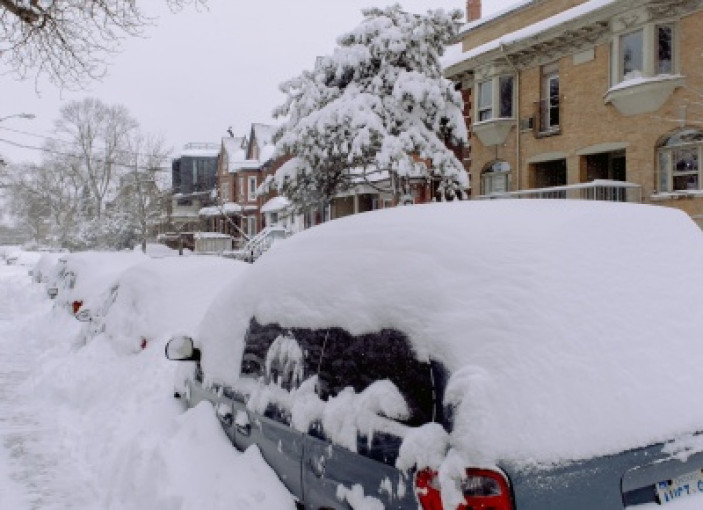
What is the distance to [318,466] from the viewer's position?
9.52 ft

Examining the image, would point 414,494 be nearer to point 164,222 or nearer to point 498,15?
point 498,15

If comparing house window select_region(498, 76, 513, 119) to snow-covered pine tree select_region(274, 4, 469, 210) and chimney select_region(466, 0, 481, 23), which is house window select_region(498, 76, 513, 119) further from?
chimney select_region(466, 0, 481, 23)

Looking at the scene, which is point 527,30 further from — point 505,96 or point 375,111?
point 375,111

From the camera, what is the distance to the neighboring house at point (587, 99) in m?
16.5

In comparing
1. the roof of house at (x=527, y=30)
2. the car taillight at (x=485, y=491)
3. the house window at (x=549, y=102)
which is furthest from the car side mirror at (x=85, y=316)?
the house window at (x=549, y=102)

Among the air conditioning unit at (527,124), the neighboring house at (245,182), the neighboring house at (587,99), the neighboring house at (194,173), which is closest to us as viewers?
the neighboring house at (587,99)

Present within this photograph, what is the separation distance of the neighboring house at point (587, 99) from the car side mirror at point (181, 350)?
48.2ft

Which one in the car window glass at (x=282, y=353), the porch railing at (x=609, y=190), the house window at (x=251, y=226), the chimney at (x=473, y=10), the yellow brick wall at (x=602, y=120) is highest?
the chimney at (x=473, y=10)

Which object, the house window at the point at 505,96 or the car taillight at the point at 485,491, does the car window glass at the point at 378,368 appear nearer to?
the car taillight at the point at 485,491

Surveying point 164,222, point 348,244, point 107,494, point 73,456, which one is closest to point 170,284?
point 73,456

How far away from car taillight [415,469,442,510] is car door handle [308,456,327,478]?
2.24 feet

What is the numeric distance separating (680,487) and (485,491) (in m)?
0.85

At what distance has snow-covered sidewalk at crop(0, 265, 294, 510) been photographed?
11.9 ft

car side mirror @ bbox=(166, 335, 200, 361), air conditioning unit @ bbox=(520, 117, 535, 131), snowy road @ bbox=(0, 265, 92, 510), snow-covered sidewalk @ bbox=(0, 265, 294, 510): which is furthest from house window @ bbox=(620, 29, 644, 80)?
car side mirror @ bbox=(166, 335, 200, 361)
